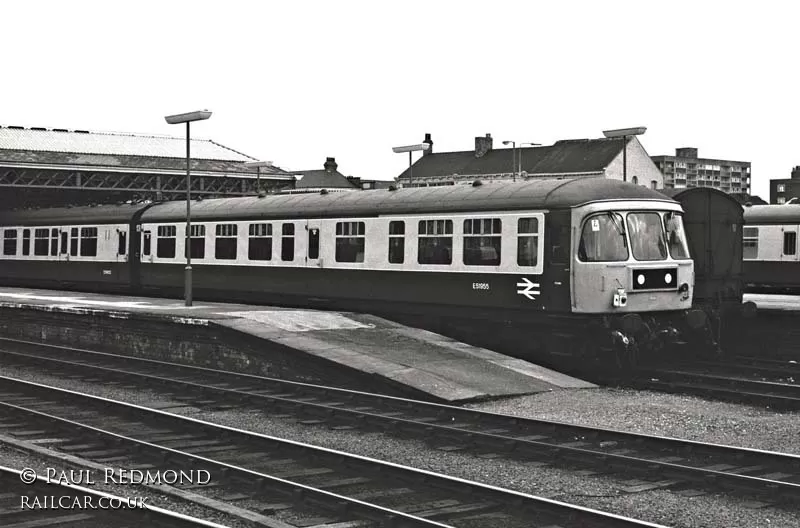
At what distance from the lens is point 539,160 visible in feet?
259

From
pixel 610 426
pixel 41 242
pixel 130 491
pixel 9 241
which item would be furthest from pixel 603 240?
pixel 9 241

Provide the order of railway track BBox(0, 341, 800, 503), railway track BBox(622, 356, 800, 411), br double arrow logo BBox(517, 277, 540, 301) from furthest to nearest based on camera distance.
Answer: br double arrow logo BBox(517, 277, 540, 301) < railway track BBox(622, 356, 800, 411) < railway track BBox(0, 341, 800, 503)

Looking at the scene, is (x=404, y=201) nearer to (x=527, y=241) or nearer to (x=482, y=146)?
(x=527, y=241)

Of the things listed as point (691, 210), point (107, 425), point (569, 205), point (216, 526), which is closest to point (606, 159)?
point (691, 210)

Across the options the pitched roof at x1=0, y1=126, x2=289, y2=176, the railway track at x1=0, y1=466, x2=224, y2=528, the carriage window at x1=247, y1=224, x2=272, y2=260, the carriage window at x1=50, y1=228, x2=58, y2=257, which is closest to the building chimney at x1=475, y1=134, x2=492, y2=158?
the pitched roof at x1=0, y1=126, x2=289, y2=176

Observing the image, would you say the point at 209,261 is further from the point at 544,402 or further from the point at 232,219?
the point at 544,402

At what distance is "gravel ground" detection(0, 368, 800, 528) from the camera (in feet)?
31.5

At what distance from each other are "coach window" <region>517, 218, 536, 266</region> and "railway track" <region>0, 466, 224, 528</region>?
35.6 ft

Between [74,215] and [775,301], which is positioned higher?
[74,215]

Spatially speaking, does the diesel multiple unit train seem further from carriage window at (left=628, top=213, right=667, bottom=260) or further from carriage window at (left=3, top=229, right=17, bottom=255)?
carriage window at (left=3, top=229, right=17, bottom=255)

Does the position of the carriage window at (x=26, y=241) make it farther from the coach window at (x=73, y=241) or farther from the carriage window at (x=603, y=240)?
the carriage window at (x=603, y=240)

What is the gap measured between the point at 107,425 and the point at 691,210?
14.5 meters

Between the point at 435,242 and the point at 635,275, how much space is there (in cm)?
449

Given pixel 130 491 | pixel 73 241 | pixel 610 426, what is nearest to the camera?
pixel 130 491
